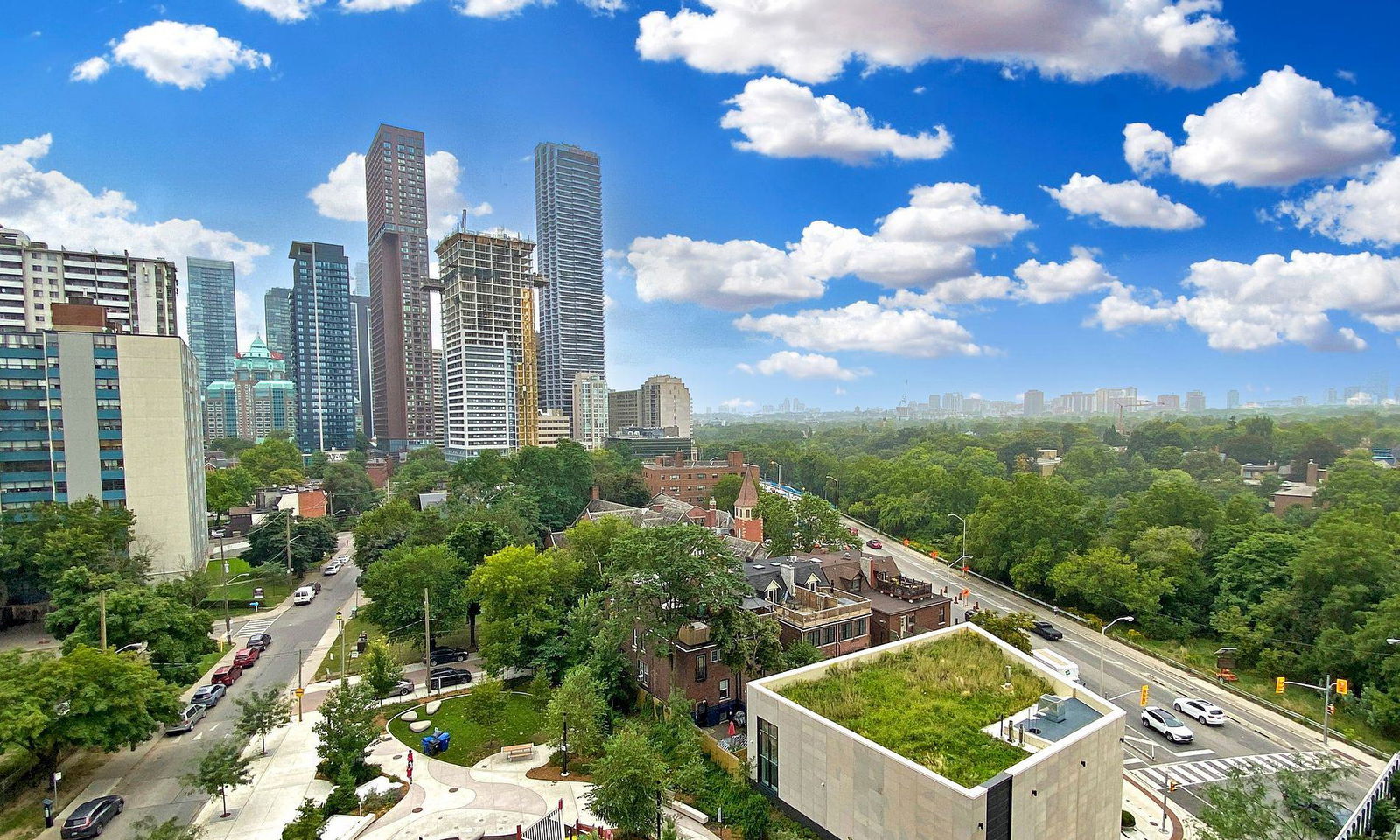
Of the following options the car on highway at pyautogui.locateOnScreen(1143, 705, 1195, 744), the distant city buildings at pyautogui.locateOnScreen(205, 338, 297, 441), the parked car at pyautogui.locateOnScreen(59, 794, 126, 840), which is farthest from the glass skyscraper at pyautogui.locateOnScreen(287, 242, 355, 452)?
the car on highway at pyautogui.locateOnScreen(1143, 705, 1195, 744)

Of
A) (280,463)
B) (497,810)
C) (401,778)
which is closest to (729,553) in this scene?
(497,810)

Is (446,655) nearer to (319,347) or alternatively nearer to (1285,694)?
(1285,694)

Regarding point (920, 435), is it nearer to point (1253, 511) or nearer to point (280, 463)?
point (1253, 511)

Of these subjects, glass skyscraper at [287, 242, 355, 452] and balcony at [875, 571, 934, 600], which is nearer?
balcony at [875, 571, 934, 600]

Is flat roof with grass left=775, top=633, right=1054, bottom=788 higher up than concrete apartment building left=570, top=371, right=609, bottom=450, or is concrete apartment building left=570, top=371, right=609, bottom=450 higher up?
concrete apartment building left=570, top=371, right=609, bottom=450

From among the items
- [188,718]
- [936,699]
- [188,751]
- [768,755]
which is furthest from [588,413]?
[936,699]

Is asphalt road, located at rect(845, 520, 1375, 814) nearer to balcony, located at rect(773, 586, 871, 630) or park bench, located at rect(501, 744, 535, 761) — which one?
balcony, located at rect(773, 586, 871, 630)

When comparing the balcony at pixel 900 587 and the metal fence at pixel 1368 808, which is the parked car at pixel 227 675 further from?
the metal fence at pixel 1368 808
